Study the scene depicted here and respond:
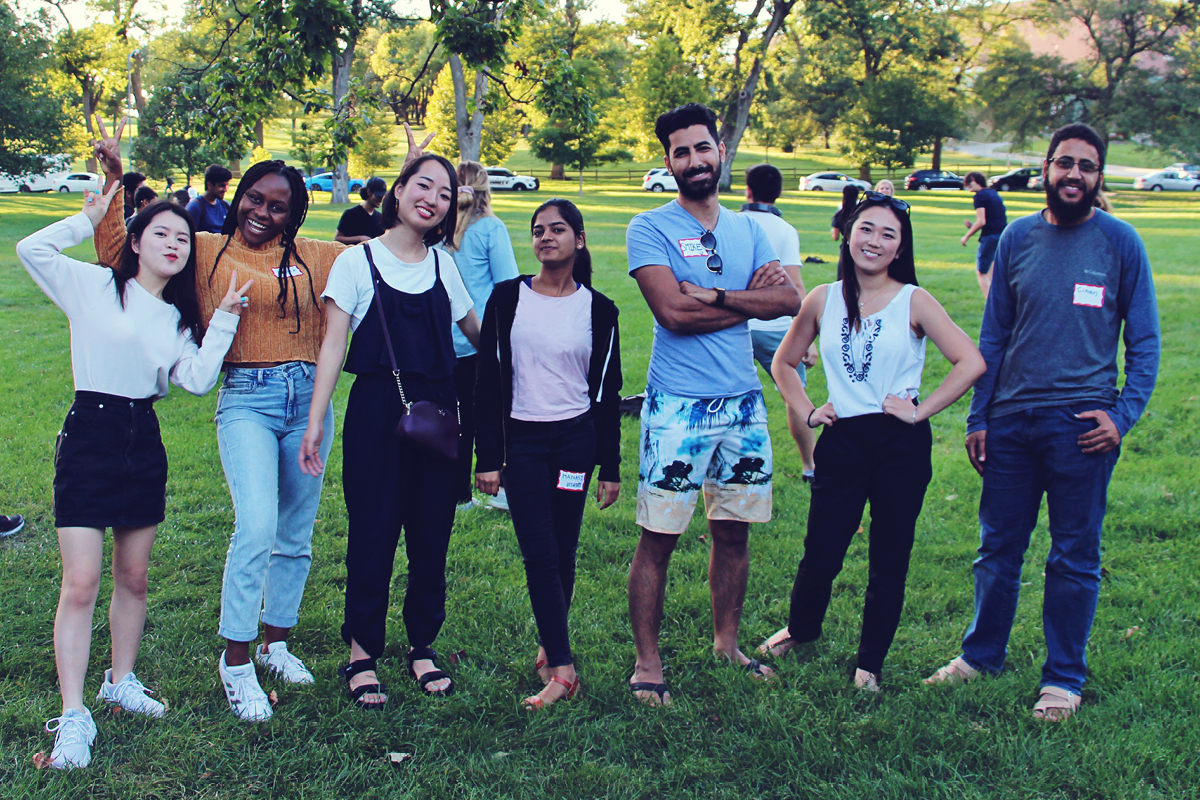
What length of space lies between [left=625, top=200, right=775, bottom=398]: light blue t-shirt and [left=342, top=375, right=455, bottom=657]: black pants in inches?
42.5

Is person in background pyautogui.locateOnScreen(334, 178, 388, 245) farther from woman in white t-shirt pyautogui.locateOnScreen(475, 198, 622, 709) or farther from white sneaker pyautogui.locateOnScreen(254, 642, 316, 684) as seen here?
white sneaker pyautogui.locateOnScreen(254, 642, 316, 684)

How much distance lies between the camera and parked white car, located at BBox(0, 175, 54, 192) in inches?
1889

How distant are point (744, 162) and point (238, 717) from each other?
72.3 metres

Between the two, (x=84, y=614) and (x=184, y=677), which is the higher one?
(x=84, y=614)

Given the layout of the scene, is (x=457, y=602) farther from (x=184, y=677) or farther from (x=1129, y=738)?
(x=1129, y=738)

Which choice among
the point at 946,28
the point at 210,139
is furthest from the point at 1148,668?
the point at 946,28

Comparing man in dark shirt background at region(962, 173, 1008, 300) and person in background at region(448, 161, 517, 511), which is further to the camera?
man in dark shirt background at region(962, 173, 1008, 300)

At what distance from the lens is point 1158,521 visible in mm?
5906

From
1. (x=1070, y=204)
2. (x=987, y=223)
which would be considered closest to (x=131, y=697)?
(x=1070, y=204)

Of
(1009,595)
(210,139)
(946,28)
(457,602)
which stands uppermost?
(946,28)

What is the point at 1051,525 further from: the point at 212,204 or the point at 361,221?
the point at 212,204

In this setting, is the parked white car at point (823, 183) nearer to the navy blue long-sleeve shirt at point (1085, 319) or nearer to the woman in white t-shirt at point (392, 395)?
the navy blue long-sleeve shirt at point (1085, 319)

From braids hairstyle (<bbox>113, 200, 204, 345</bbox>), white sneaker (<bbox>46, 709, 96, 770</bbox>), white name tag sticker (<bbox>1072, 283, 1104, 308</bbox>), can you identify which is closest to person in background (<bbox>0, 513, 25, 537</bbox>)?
white sneaker (<bbox>46, 709, 96, 770</bbox>)

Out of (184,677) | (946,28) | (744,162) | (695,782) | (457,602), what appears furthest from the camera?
(744,162)
